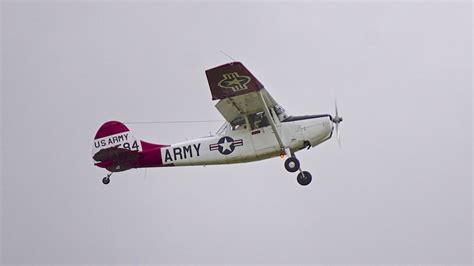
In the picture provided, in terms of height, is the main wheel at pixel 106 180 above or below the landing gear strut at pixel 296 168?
above

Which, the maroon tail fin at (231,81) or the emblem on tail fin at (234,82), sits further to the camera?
the emblem on tail fin at (234,82)

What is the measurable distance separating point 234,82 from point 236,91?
1.37 feet

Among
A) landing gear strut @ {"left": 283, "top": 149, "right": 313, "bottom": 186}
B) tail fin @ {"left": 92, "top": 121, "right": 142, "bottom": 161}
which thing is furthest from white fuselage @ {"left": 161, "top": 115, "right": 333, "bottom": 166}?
tail fin @ {"left": 92, "top": 121, "right": 142, "bottom": 161}

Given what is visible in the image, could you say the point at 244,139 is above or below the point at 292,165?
above

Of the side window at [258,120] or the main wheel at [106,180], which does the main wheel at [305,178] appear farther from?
the main wheel at [106,180]

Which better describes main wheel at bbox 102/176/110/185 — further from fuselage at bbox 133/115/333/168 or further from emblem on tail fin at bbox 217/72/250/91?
emblem on tail fin at bbox 217/72/250/91

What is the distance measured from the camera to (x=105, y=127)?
18.3 m

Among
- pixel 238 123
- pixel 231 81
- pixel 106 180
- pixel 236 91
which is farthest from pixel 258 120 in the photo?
pixel 106 180

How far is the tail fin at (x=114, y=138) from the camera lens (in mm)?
17938

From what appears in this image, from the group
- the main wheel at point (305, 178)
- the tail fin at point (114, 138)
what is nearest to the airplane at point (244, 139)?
the main wheel at point (305, 178)

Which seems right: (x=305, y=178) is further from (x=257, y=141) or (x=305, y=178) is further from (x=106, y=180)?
(x=106, y=180)

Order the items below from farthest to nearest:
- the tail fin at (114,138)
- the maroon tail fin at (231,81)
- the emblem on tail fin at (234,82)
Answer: the tail fin at (114,138) < the emblem on tail fin at (234,82) < the maroon tail fin at (231,81)

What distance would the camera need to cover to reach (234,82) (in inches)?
591

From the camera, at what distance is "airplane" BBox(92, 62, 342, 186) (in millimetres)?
15883
